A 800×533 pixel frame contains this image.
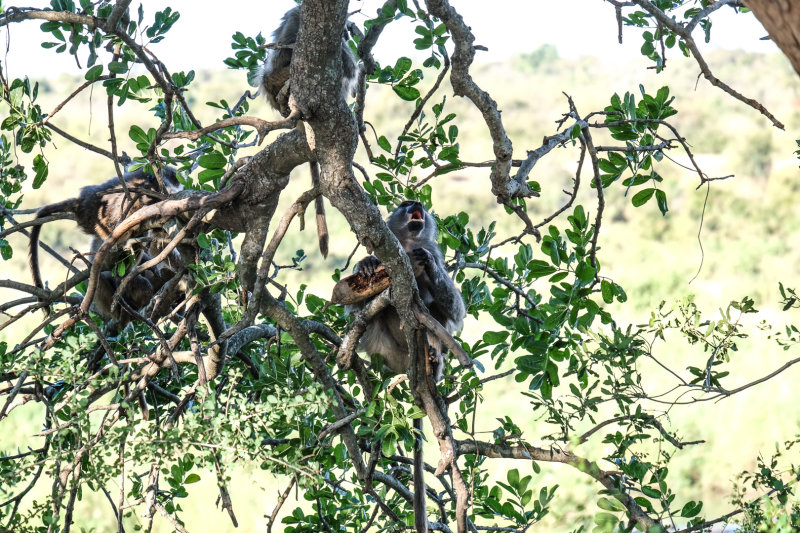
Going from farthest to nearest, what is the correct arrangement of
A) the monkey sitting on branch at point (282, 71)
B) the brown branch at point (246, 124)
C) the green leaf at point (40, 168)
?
the monkey sitting on branch at point (282, 71), the green leaf at point (40, 168), the brown branch at point (246, 124)

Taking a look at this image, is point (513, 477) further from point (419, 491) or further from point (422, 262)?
point (422, 262)

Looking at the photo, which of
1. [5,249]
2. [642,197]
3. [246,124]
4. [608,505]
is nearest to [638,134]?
[642,197]

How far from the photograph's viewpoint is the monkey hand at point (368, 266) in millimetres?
2897

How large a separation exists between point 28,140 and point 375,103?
19504 mm

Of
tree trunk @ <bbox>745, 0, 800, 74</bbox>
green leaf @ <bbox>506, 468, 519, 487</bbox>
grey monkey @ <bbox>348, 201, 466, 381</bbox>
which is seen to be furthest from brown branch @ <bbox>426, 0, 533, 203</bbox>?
tree trunk @ <bbox>745, 0, 800, 74</bbox>

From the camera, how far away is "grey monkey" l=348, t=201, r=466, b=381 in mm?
3283

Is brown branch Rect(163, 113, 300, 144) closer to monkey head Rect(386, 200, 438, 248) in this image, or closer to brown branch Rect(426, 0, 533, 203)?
brown branch Rect(426, 0, 533, 203)

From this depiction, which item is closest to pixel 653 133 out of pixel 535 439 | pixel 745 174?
pixel 535 439

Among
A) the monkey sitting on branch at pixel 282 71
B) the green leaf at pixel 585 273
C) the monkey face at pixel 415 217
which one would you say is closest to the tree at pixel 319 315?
the green leaf at pixel 585 273

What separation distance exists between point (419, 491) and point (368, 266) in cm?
90

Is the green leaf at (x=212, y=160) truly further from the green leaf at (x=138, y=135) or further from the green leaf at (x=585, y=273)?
the green leaf at (x=585, y=273)

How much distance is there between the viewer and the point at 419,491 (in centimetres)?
258

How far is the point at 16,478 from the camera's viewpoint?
2.02 meters

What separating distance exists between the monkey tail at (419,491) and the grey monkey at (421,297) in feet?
1.34
